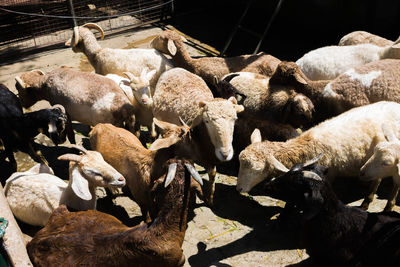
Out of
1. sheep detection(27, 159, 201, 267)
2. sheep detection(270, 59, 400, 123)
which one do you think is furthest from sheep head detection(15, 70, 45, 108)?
sheep detection(270, 59, 400, 123)

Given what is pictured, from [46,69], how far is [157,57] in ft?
10.2

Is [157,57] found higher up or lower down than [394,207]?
higher up

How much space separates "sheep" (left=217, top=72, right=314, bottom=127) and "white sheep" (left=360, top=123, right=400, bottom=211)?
1282 mm

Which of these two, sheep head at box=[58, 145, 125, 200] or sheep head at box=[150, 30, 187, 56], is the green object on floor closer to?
sheep head at box=[58, 145, 125, 200]

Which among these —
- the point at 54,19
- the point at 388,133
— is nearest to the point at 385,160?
the point at 388,133

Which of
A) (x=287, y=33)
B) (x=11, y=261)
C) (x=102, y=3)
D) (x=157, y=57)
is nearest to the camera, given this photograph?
(x=11, y=261)

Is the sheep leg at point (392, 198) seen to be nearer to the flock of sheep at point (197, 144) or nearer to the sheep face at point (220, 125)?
the flock of sheep at point (197, 144)

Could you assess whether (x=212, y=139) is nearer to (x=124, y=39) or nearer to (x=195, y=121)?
(x=195, y=121)

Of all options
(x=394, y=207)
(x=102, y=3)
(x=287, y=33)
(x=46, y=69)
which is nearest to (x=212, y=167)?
(x=394, y=207)

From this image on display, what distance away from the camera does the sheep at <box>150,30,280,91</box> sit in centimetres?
728

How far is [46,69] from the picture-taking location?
9008mm

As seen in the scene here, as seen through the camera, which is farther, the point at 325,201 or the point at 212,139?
the point at 212,139

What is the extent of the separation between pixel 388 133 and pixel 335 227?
5.09 feet

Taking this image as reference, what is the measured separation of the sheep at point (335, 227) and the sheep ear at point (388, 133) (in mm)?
1056
